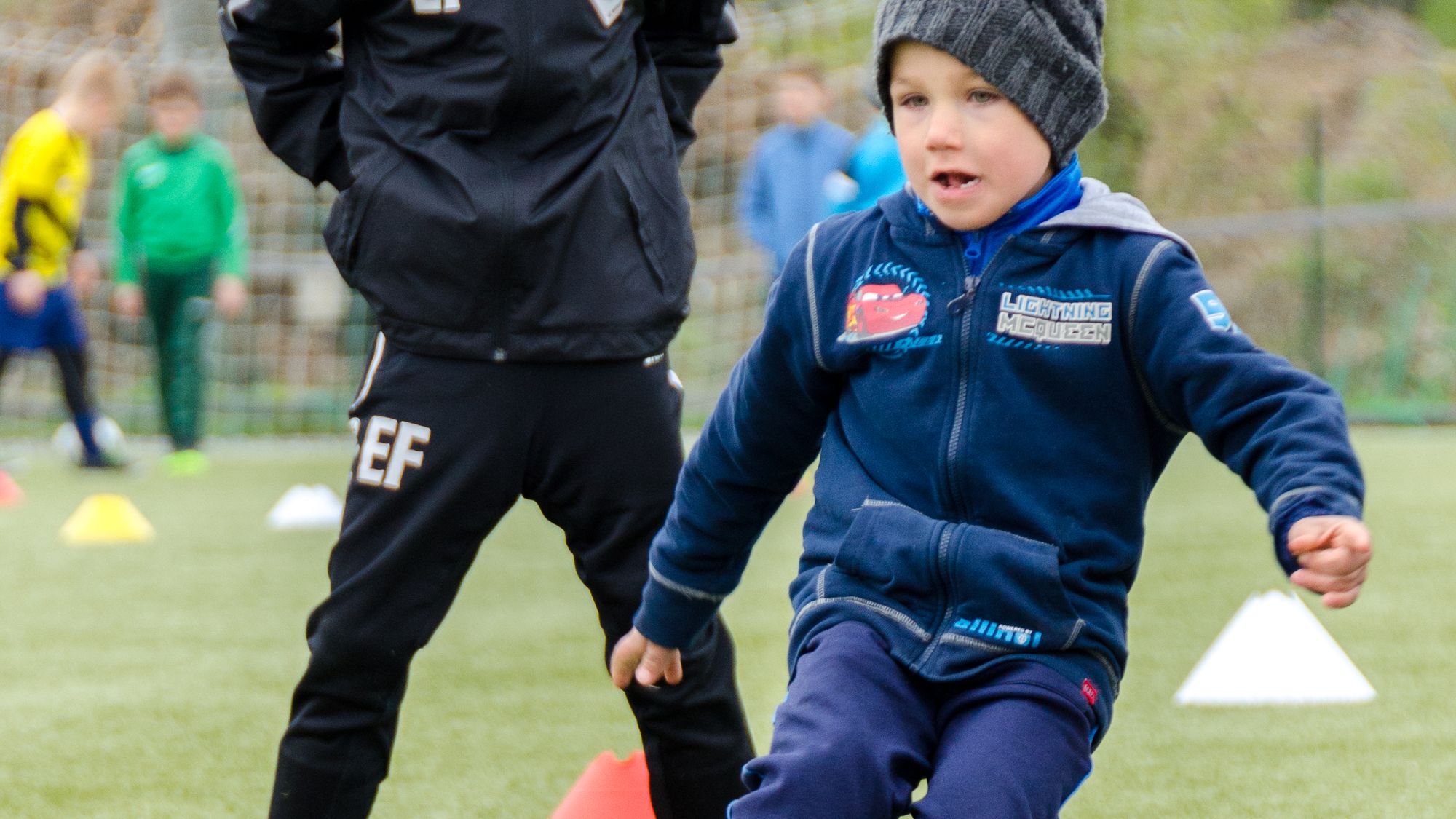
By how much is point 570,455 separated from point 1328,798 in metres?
1.60

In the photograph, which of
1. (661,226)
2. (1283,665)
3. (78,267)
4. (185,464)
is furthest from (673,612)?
(185,464)

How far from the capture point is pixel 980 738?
6.79 ft

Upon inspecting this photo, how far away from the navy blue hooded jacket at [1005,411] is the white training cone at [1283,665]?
1992mm

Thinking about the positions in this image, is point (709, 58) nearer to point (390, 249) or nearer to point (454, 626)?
point (390, 249)

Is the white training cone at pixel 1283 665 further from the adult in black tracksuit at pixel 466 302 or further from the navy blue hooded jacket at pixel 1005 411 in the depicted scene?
the navy blue hooded jacket at pixel 1005 411

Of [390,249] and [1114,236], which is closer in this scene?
[1114,236]

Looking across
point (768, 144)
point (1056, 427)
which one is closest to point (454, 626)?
point (1056, 427)

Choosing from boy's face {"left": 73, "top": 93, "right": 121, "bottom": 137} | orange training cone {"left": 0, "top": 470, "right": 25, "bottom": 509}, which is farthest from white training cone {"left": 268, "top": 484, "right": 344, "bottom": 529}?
boy's face {"left": 73, "top": 93, "right": 121, "bottom": 137}

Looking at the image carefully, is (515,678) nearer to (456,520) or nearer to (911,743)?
(456,520)

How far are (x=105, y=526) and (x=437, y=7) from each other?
530 cm

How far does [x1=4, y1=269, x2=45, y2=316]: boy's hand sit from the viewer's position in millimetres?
9297

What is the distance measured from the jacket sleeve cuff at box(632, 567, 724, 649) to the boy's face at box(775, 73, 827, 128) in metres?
7.08

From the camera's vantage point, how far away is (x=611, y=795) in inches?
121

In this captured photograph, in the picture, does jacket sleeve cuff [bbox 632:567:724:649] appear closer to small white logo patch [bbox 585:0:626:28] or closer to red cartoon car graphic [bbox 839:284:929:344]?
red cartoon car graphic [bbox 839:284:929:344]
